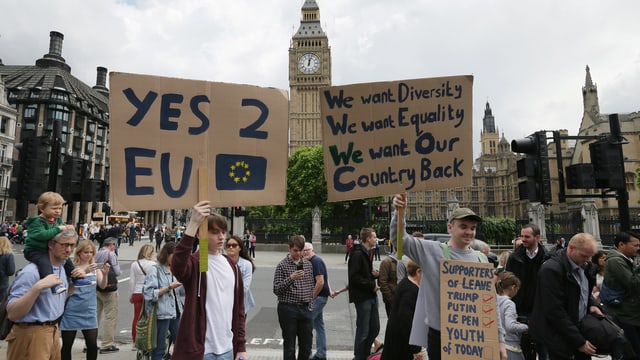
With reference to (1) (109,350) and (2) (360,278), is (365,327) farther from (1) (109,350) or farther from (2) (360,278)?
(1) (109,350)

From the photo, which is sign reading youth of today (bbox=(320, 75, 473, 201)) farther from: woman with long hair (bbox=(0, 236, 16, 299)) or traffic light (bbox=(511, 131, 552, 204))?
woman with long hair (bbox=(0, 236, 16, 299))

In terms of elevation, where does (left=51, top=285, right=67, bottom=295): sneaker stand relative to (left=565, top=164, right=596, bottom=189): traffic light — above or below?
below

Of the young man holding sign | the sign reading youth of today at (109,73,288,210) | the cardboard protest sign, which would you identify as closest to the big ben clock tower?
the sign reading youth of today at (109,73,288,210)

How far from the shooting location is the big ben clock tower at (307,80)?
79.9 m

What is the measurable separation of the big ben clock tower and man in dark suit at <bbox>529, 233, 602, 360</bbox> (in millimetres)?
75802

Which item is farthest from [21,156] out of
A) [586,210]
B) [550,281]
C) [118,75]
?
[586,210]

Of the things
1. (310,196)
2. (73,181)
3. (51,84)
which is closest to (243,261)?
(73,181)

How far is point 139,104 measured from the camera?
299cm

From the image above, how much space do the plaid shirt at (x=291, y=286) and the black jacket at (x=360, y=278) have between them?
32.7 inches

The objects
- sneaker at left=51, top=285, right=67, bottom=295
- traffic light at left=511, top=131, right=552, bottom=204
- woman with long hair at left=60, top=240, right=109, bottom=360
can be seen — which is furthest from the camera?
traffic light at left=511, top=131, right=552, bottom=204

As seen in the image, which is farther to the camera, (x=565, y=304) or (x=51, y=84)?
(x=51, y=84)

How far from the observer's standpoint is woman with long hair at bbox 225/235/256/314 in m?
4.90

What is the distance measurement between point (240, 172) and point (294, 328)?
272 centimetres

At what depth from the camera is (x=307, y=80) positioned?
81.1 meters
